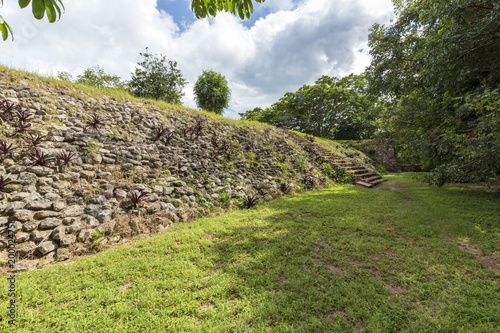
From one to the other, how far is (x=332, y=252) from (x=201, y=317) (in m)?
2.42

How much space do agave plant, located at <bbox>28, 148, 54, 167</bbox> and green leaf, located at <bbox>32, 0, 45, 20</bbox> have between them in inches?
159

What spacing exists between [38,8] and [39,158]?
13.5 feet

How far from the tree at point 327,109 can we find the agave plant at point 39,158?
20.7m

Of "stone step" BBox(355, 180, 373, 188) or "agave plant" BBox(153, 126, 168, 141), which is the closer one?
"agave plant" BBox(153, 126, 168, 141)

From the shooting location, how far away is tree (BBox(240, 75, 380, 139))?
19569 mm

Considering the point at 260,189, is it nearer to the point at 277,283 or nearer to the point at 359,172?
the point at 277,283

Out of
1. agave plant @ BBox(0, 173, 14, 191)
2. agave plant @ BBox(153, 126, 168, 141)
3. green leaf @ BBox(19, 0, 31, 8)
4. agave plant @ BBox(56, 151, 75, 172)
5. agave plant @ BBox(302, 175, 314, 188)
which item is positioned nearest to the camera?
green leaf @ BBox(19, 0, 31, 8)

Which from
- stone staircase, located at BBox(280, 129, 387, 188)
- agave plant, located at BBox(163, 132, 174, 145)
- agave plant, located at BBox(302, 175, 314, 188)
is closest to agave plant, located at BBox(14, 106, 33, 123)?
agave plant, located at BBox(163, 132, 174, 145)

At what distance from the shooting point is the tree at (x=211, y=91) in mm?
19578

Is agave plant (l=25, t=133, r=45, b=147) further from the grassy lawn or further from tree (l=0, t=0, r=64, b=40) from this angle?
tree (l=0, t=0, r=64, b=40)

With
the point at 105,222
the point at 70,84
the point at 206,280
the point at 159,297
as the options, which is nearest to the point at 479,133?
the point at 206,280

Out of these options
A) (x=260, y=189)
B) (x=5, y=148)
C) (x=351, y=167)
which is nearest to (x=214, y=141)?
(x=260, y=189)

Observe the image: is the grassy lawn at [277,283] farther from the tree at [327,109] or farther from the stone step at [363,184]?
the tree at [327,109]

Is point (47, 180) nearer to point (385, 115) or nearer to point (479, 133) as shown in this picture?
point (479, 133)
